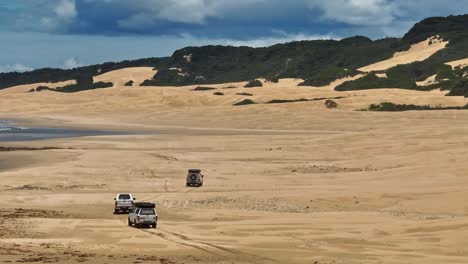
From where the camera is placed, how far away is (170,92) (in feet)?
526

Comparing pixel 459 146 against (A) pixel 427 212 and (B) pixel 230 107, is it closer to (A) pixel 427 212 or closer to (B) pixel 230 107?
(A) pixel 427 212

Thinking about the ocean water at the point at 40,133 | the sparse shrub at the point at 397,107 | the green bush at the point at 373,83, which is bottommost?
the ocean water at the point at 40,133

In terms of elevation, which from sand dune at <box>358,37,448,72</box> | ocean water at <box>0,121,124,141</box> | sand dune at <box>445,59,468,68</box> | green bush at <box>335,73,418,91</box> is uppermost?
sand dune at <box>358,37,448,72</box>

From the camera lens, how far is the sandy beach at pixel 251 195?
26844mm

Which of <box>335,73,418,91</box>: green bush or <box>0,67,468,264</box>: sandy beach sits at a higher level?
<box>335,73,418,91</box>: green bush

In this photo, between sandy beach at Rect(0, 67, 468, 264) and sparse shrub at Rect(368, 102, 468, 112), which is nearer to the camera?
sandy beach at Rect(0, 67, 468, 264)

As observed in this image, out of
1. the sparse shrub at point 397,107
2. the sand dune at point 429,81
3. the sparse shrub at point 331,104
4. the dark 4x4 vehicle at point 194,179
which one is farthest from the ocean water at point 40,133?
the sand dune at point 429,81

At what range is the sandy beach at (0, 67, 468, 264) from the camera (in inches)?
1057

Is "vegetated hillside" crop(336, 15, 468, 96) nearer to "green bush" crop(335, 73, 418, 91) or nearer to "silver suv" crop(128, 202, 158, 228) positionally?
"green bush" crop(335, 73, 418, 91)

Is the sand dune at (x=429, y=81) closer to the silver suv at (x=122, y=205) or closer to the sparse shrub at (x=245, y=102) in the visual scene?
the sparse shrub at (x=245, y=102)

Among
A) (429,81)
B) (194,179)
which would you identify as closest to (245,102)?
(429,81)

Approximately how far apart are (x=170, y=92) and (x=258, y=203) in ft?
399

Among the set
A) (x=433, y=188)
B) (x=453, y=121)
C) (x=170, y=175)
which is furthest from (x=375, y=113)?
(x=433, y=188)

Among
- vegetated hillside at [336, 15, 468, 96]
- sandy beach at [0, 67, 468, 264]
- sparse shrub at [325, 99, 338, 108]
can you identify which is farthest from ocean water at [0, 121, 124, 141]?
vegetated hillside at [336, 15, 468, 96]
